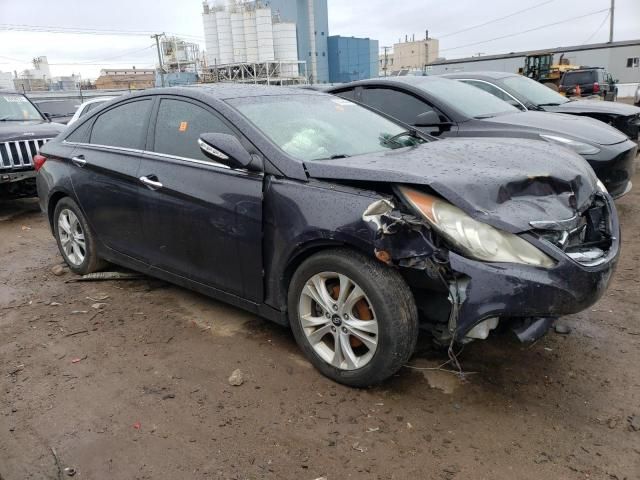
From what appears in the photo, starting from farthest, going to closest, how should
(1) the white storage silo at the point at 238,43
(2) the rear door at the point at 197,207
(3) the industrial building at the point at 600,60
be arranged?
(1) the white storage silo at the point at 238,43 < (3) the industrial building at the point at 600,60 < (2) the rear door at the point at 197,207

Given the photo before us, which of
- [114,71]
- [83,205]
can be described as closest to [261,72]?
[114,71]

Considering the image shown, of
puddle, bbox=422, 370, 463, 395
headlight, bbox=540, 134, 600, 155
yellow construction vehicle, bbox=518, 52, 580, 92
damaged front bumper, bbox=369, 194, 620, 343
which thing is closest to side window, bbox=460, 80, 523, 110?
headlight, bbox=540, 134, 600, 155

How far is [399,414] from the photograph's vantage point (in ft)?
8.91

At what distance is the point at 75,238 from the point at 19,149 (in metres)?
3.47

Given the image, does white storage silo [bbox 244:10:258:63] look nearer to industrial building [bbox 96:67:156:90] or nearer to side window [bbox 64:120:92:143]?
industrial building [bbox 96:67:156:90]

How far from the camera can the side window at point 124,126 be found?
13.1ft

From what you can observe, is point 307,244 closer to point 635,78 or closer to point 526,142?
point 526,142

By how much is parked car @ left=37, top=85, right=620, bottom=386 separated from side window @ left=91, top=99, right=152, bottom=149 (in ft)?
0.06

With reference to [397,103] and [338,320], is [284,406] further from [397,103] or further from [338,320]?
[397,103]

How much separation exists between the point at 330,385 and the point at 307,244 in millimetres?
817

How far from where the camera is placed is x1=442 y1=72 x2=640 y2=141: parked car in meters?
7.30

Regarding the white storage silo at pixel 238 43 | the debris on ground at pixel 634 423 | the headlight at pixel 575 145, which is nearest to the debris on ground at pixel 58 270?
the debris on ground at pixel 634 423

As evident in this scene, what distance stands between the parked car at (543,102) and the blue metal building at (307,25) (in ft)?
157

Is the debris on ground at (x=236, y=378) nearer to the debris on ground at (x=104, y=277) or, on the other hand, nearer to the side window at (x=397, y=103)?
the debris on ground at (x=104, y=277)
